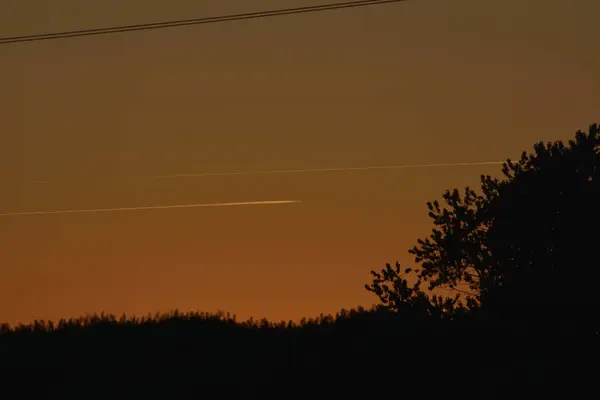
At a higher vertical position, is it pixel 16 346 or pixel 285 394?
pixel 16 346

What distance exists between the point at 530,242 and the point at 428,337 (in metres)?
9.31

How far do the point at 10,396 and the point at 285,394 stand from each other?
7008 millimetres

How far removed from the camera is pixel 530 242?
39.6 m

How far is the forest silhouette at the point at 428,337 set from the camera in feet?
100

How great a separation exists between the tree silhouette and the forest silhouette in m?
0.04

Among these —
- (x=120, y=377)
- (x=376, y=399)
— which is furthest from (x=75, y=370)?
(x=376, y=399)

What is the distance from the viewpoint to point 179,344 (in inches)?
1346

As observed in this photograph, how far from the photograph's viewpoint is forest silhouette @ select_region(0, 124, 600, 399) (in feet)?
100

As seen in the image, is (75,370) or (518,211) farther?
(518,211)

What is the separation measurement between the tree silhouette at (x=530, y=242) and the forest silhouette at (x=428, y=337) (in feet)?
0.14

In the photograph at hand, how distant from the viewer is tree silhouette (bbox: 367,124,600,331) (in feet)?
121

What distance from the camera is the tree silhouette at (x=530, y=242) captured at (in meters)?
36.9

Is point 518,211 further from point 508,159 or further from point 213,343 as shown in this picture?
point 213,343

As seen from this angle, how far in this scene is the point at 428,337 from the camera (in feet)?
103
